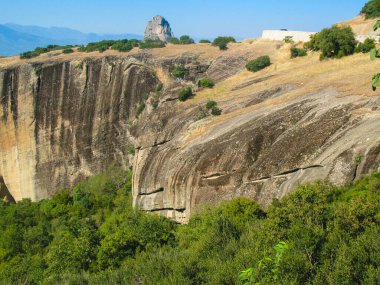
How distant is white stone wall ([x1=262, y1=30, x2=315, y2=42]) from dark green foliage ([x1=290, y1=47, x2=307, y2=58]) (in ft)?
11.9

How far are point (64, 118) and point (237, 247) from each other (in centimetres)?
4274

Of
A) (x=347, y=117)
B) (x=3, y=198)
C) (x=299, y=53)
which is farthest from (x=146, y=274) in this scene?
(x=3, y=198)

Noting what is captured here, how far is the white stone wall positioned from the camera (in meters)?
49.8

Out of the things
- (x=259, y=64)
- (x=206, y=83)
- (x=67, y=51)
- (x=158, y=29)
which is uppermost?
(x=158, y=29)

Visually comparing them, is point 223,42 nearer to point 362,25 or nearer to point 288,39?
point 288,39

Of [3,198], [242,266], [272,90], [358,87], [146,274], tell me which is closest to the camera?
[242,266]

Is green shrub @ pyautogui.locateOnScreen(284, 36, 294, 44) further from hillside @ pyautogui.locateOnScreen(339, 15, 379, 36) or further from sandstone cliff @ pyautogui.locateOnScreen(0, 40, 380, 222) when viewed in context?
hillside @ pyautogui.locateOnScreen(339, 15, 379, 36)

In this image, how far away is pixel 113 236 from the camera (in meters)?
26.8

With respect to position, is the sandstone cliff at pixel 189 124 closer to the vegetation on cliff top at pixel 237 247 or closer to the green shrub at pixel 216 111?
the green shrub at pixel 216 111

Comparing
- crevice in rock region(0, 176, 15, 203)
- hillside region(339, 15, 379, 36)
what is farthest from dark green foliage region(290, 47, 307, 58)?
crevice in rock region(0, 176, 15, 203)

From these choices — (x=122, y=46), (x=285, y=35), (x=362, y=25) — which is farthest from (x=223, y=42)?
(x=362, y=25)

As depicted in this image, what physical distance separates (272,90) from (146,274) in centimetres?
2129

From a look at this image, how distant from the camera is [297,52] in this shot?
45.8m

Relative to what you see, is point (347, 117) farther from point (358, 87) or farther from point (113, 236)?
point (113, 236)
